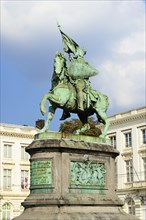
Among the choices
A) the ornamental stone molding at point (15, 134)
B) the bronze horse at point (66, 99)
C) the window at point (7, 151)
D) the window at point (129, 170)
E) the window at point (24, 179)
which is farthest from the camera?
the window at point (24, 179)

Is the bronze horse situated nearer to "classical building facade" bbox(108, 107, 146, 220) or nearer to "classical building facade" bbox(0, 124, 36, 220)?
"classical building facade" bbox(108, 107, 146, 220)

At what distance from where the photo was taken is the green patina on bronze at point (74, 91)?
53.9ft

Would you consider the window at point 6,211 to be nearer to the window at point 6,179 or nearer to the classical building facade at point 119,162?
the classical building facade at point 119,162

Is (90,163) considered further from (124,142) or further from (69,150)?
(124,142)

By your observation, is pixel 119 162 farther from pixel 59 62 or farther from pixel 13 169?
pixel 59 62

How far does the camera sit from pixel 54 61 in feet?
55.1

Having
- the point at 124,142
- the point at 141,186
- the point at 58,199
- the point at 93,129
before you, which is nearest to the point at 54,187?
the point at 58,199

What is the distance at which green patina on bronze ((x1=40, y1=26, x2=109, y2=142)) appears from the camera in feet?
53.9

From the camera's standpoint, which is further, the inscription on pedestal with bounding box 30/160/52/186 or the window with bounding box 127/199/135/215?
the window with bounding box 127/199/135/215

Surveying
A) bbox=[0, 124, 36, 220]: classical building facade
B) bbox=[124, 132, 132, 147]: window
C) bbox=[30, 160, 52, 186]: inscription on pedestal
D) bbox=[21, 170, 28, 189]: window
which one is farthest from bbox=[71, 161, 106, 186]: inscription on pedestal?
bbox=[21, 170, 28, 189]: window

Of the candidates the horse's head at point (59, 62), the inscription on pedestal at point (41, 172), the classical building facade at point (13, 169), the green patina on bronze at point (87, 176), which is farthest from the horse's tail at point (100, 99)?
the classical building facade at point (13, 169)

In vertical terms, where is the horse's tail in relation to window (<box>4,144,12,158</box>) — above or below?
below

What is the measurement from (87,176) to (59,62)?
4.08m

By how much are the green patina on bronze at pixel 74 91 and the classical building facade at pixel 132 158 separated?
32.3 metres
